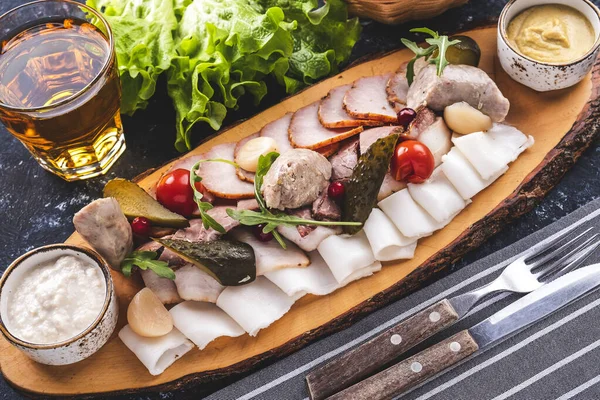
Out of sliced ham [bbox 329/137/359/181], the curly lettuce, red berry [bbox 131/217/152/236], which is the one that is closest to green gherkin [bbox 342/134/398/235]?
sliced ham [bbox 329/137/359/181]

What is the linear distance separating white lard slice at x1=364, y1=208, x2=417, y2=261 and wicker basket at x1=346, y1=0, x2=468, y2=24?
1.28 meters

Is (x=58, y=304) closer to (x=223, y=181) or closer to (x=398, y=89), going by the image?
(x=223, y=181)

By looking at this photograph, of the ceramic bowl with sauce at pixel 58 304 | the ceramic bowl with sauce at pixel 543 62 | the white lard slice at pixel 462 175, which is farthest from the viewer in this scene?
the ceramic bowl with sauce at pixel 543 62

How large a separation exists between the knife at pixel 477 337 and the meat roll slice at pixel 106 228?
3.97 feet

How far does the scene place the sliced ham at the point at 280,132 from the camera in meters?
3.81

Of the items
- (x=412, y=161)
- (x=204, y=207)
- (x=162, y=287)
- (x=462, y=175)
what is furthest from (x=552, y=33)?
(x=162, y=287)

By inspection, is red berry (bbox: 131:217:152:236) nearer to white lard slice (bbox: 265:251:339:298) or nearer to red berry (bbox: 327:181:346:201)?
white lard slice (bbox: 265:251:339:298)

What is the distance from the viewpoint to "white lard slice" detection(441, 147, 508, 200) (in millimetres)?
3592

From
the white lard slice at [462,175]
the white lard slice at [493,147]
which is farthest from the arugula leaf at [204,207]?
the white lard slice at [493,147]

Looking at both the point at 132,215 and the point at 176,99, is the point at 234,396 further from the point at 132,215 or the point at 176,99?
the point at 176,99

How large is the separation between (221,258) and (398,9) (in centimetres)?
187

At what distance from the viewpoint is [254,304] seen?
3.36 m

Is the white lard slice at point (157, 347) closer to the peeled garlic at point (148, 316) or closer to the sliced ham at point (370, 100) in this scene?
the peeled garlic at point (148, 316)

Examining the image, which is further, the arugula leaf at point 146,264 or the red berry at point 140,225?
the red berry at point 140,225
